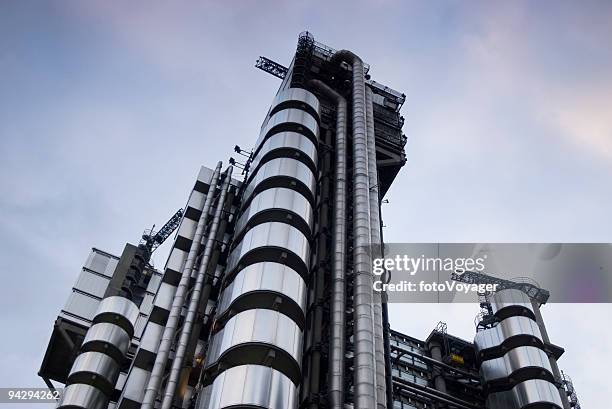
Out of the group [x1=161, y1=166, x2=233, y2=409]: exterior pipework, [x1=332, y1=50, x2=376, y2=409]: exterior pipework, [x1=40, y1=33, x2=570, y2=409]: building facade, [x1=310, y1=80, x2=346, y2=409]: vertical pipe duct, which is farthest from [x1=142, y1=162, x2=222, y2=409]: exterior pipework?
[x1=332, y1=50, x2=376, y2=409]: exterior pipework

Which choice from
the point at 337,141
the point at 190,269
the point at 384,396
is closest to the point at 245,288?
the point at 190,269

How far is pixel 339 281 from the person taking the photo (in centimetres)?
4891

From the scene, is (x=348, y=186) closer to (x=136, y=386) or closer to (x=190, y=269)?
(x=190, y=269)

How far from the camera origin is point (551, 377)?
64062mm

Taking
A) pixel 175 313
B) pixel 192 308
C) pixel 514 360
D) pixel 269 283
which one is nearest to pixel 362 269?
pixel 269 283

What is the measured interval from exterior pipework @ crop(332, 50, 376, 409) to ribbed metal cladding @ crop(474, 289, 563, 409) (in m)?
25.7

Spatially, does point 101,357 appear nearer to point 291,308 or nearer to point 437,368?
point 291,308

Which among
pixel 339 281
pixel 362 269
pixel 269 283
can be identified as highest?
pixel 362 269

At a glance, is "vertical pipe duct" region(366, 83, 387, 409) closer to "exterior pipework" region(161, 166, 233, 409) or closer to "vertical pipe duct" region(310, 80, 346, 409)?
"vertical pipe duct" region(310, 80, 346, 409)

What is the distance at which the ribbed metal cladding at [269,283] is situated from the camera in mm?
41281

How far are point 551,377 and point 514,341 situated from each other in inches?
200

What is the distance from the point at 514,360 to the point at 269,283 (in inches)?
1267

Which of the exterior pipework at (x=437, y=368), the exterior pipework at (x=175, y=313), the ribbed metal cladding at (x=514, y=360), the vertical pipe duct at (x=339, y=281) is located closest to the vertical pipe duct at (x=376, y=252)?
the vertical pipe duct at (x=339, y=281)

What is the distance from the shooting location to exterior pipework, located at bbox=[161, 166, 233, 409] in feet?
141
